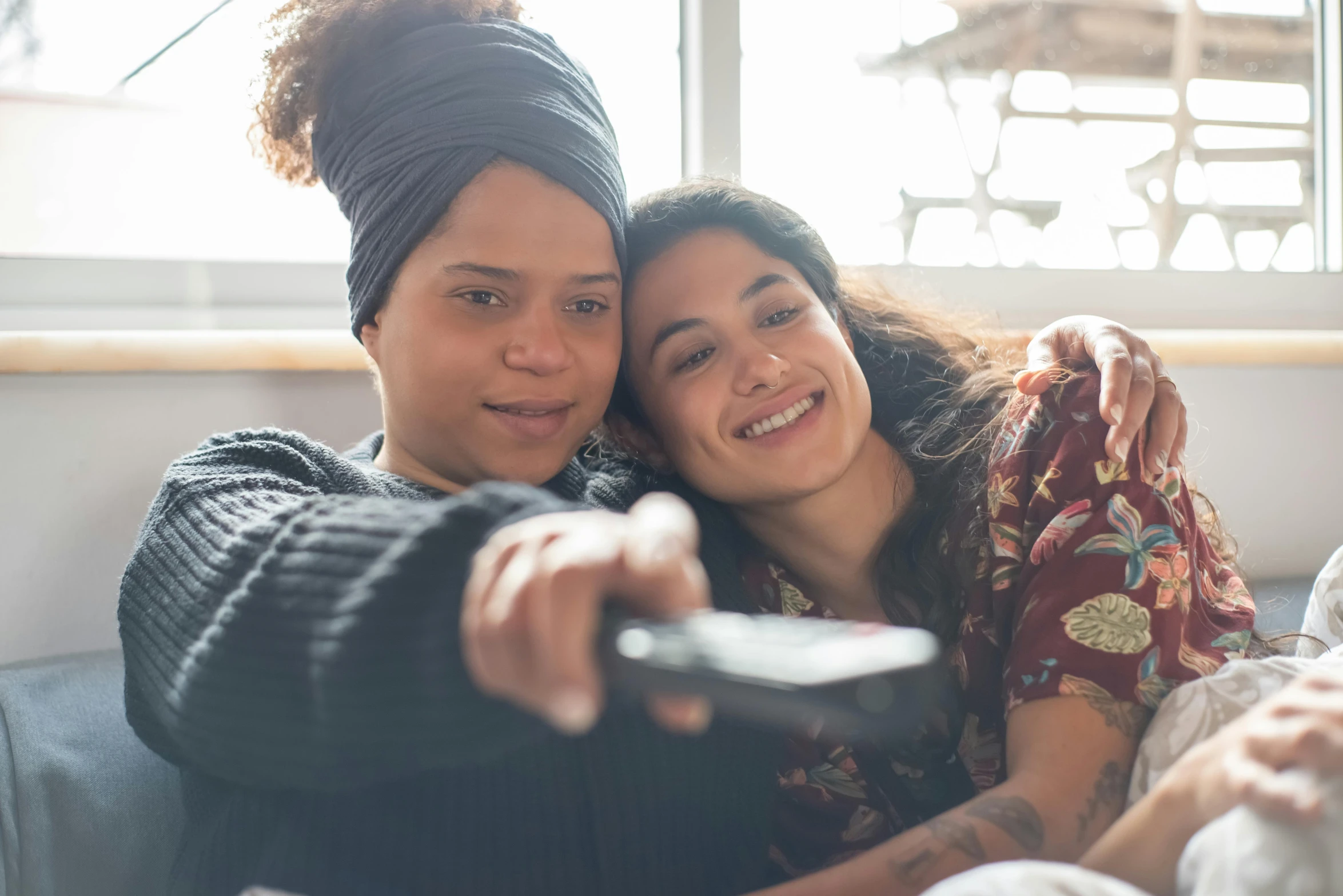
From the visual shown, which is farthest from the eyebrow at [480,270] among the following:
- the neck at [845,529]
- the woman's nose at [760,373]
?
the neck at [845,529]

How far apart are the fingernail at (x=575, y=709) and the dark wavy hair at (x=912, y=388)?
2.18ft

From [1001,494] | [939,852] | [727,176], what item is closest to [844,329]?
[1001,494]

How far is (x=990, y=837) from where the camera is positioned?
30.2 inches

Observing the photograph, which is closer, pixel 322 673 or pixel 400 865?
pixel 322 673

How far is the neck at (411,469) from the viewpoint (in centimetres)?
106

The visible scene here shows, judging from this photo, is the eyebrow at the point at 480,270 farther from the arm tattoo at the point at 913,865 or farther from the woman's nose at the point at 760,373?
the arm tattoo at the point at 913,865

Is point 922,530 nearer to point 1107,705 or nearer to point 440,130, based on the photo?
point 1107,705

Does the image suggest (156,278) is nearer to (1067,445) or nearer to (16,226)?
(16,226)

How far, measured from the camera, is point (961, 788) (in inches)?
38.2

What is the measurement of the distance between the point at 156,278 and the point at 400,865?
3.02 feet

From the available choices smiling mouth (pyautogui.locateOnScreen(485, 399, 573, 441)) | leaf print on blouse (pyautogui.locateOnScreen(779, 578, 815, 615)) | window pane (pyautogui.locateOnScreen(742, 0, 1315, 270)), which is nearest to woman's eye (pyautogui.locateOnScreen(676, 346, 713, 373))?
smiling mouth (pyautogui.locateOnScreen(485, 399, 573, 441))

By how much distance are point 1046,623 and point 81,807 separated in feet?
2.70

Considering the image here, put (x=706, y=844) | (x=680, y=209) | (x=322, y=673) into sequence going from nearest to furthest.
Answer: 1. (x=322, y=673)
2. (x=706, y=844)
3. (x=680, y=209)

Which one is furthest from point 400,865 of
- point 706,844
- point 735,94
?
point 735,94
